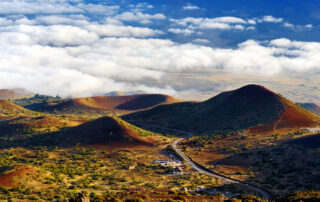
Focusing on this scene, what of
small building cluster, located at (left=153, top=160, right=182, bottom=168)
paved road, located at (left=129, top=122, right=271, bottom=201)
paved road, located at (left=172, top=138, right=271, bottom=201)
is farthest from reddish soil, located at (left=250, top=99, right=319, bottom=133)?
small building cluster, located at (left=153, top=160, right=182, bottom=168)

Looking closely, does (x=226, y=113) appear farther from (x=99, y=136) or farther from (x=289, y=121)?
(x=99, y=136)

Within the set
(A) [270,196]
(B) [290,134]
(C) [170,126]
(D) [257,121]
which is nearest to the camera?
(A) [270,196]

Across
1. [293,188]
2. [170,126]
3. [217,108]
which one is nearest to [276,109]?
[217,108]

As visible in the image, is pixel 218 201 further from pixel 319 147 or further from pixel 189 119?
pixel 189 119

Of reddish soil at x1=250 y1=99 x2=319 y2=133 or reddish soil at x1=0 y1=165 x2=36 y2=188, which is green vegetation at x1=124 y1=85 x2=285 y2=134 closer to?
reddish soil at x1=250 y1=99 x2=319 y2=133

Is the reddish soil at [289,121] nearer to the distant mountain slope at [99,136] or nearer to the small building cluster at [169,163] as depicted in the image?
the distant mountain slope at [99,136]
